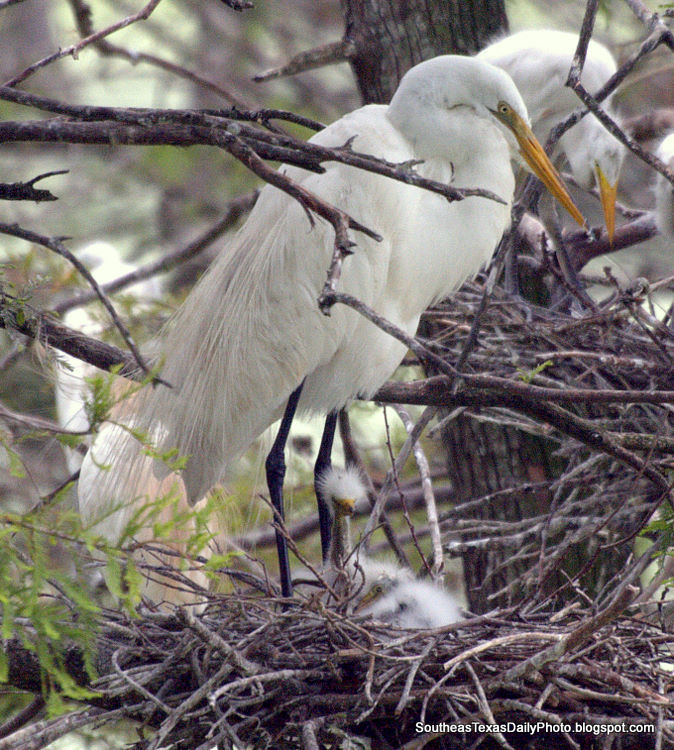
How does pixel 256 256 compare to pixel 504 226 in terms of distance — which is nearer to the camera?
pixel 256 256

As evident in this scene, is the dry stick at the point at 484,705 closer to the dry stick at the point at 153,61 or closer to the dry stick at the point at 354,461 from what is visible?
the dry stick at the point at 354,461

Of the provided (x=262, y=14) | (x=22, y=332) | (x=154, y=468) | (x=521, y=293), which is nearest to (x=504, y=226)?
(x=521, y=293)

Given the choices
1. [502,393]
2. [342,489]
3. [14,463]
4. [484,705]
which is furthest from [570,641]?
[342,489]

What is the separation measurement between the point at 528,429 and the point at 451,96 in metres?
0.79

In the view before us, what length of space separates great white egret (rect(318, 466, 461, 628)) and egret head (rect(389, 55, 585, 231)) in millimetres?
781

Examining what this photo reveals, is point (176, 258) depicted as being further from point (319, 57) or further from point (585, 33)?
point (585, 33)

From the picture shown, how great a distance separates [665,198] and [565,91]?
0.65 meters

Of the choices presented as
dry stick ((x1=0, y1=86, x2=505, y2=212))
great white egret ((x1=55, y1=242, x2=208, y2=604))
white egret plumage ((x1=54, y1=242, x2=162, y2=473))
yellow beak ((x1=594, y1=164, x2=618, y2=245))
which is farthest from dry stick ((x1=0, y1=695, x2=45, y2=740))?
yellow beak ((x1=594, y1=164, x2=618, y2=245))

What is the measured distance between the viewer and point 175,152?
170 inches

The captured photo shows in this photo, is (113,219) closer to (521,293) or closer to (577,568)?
(521,293)

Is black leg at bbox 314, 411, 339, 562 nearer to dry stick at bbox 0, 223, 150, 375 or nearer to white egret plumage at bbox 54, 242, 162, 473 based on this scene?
white egret plumage at bbox 54, 242, 162, 473

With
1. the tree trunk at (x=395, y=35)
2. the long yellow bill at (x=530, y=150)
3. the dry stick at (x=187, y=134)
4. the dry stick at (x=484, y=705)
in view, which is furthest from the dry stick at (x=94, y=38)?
the tree trunk at (x=395, y=35)

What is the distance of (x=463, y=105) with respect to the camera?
204cm

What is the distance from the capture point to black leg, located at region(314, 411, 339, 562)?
228cm
